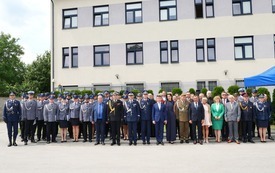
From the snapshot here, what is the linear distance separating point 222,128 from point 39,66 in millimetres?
36311

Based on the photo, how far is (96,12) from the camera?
80.5 ft

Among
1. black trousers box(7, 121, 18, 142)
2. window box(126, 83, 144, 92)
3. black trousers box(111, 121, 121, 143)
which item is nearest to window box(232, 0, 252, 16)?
window box(126, 83, 144, 92)

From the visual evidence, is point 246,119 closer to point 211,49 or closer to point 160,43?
point 211,49

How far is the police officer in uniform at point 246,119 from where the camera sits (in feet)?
38.8

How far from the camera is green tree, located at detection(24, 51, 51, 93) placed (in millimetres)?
42850

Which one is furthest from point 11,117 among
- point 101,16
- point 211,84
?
point 211,84

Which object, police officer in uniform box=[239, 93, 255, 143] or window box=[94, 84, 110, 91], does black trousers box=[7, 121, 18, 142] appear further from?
window box=[94, 84, 110, 91]

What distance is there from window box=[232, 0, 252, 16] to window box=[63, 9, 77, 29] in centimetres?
1235

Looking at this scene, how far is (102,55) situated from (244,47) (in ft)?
34.8

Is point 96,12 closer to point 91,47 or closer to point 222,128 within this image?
point 91,47
